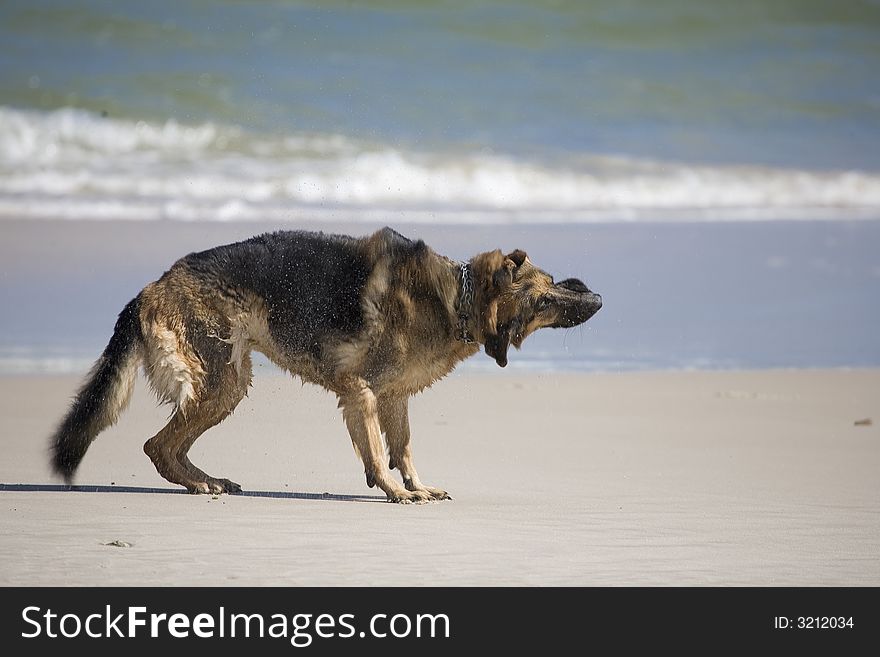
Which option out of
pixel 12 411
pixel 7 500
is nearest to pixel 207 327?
pixel 7 500

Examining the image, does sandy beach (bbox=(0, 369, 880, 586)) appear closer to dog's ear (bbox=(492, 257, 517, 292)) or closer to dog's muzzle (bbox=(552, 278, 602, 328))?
dog's muzzle (bbox=(552, 278, 602, 328))

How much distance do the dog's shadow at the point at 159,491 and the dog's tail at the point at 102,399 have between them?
159 millimetres

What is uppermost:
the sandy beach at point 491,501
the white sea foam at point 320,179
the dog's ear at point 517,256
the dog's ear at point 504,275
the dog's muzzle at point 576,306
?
the white sea foam at point 320,179

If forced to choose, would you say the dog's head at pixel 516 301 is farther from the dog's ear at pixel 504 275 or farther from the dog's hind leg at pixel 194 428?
the dog's hind leg at pixel 194 428

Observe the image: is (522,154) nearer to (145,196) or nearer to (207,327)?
(145,196)

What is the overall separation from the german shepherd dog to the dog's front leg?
0.5 inches

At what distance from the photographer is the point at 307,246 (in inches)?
364

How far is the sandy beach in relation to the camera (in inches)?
251

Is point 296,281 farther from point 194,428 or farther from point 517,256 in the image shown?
point 517,256

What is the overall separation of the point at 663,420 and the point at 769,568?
331 inches

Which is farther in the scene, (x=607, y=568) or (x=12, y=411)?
(x=12, y=411)

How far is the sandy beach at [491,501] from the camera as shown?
20.9ft

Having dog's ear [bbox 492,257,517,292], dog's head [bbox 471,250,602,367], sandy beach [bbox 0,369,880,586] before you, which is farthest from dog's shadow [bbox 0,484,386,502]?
dog's ear [bbox 492,257,517,292]

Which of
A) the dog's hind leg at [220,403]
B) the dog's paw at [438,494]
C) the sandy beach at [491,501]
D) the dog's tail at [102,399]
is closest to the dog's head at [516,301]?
the dog's paw at [438,494]
